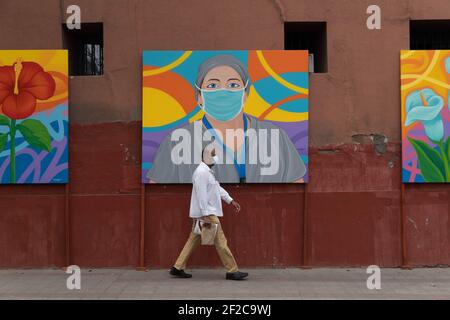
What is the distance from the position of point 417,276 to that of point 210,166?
356 centimetres

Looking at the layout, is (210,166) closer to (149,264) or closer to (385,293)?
(149,264)

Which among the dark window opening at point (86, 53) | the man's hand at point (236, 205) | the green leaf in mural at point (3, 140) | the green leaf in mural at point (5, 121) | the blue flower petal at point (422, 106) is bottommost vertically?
the man's hand at point (236, 205)

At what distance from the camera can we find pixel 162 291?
25.3 feet

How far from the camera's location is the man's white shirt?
8.20 m

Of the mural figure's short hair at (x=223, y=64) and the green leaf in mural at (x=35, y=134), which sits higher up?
the mural figure's short hair at (x=223, y=64)

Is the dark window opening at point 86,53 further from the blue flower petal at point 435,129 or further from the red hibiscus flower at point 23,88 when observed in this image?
the blue flower petal at point 435,129

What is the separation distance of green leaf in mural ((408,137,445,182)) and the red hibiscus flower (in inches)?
232

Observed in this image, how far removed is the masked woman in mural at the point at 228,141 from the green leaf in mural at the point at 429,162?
1863 mm

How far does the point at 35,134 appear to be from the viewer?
8914 millimetres

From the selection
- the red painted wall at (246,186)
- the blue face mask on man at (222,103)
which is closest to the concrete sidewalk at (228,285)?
the red painted wall at (246,186)

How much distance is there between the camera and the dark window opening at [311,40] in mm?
9281

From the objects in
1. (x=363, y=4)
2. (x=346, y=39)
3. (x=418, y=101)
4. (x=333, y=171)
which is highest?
(x=363, y=4)
